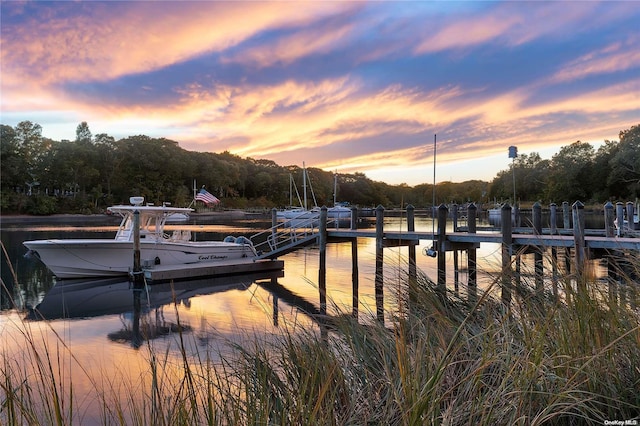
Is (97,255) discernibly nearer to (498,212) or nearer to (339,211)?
(498,212)

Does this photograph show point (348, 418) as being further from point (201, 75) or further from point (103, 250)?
point (201, 75)

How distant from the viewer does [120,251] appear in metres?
17.1

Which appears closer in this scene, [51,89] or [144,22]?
[144,22]

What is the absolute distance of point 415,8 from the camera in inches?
529

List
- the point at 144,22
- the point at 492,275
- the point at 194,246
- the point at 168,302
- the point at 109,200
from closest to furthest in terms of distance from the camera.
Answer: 1. the point at 492,275
2. the point at 168,302
3. the point at 144,22
4. the point at 194,246
5. the point at 109,200

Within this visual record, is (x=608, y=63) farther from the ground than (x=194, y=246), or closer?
farther from the ground

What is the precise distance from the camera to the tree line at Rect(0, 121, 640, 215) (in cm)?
6562

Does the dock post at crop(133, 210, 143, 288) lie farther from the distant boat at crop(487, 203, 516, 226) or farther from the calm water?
the distant boat at crop(487, 203, 516, 226)

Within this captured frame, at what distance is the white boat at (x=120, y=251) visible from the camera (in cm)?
1689

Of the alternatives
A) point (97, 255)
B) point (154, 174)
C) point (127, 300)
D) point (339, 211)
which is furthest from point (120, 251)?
point (154, 174)

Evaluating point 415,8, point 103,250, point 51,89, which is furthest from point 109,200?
point 415,8

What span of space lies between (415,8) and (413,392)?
13.2 metres

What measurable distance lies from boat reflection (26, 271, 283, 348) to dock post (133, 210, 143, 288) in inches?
11.4

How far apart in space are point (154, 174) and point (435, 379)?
84622 mm
